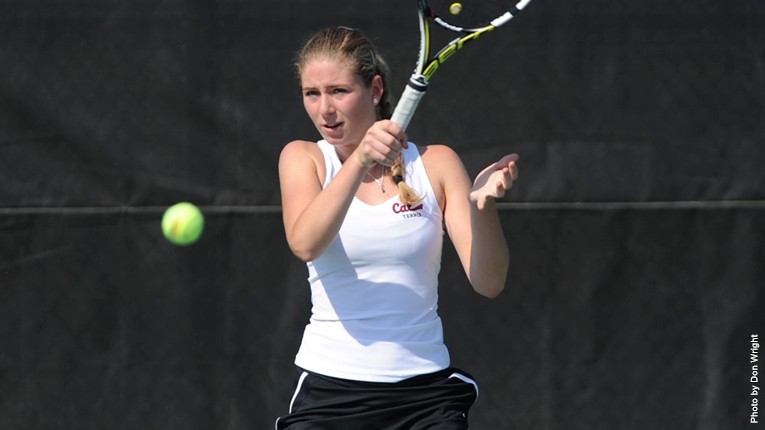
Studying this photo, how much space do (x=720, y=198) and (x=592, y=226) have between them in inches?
16.2

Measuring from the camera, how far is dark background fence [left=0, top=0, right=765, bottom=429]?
3756 mm

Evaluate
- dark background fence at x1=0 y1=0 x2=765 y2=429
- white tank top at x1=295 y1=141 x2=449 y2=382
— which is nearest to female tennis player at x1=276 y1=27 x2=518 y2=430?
white tank top at x1=295 y1=141 x2=449 y2=382

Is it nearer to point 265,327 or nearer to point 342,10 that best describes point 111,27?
point 342,10

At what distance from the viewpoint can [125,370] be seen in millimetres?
3844

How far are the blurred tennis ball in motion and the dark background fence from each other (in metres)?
0.03

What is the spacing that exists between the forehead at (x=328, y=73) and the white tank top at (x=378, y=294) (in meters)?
0.26

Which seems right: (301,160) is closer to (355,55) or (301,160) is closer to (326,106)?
(326,106)

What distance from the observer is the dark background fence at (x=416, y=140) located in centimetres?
376

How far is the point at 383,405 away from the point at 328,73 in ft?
2.39

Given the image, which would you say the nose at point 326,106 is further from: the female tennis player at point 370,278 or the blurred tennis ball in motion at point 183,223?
the blurred tennis ball in motion at point 183,223

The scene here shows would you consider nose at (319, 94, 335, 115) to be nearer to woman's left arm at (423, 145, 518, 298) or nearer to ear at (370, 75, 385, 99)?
ear at (370, 75, 385, 99)

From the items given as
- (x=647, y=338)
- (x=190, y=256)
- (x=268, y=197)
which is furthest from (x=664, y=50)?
(x=190, y=256)

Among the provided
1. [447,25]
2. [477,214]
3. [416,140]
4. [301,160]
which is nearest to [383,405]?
[477,214]

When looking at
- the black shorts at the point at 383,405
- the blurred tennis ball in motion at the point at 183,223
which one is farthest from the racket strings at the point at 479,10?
the blurred tennis ball in motion at the point at 183,223
